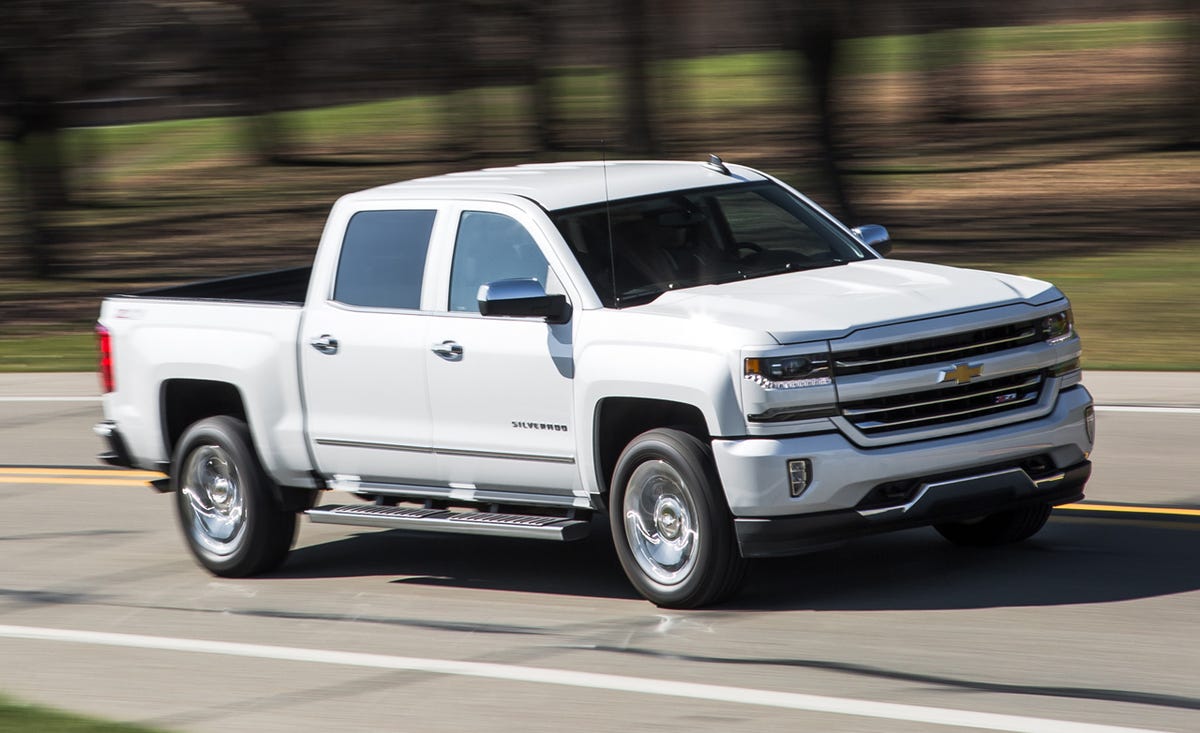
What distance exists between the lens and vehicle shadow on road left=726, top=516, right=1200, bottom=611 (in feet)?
24.8

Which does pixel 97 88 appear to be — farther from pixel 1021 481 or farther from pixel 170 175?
pixel 1021 481

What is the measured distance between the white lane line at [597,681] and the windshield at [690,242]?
178 centimetres

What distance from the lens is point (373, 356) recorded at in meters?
8.52

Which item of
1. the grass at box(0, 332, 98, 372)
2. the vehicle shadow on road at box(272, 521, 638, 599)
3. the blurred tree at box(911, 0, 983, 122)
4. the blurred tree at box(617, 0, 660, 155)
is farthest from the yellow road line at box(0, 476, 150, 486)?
the blurred tree at box(911, 0, 983, 122)

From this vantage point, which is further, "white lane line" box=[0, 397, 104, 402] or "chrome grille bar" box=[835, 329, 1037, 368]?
"white lane line" box=[0, 397, 104, 402]

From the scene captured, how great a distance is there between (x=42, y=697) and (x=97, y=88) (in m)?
19.9

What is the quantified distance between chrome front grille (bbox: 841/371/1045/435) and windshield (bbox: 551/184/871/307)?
1.18 meters

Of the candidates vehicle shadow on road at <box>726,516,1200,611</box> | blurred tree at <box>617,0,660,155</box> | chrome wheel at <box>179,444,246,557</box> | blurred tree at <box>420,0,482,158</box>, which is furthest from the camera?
blurred tree at <box>420,0,482,158</box>

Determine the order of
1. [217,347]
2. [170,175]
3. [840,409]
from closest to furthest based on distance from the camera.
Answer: [840,409], [217,347], [170,175]

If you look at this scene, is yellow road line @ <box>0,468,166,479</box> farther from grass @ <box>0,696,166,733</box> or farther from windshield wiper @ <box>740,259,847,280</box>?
grass @ <box>0,696,166,733</box>

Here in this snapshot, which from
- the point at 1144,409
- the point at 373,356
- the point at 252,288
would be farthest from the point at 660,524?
the point at 1144,409

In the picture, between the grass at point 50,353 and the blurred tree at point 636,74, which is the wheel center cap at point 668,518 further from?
the blurred tree at point 636,74

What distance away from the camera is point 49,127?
24.5 metres

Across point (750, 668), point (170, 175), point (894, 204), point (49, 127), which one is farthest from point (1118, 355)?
point (170, 175)
